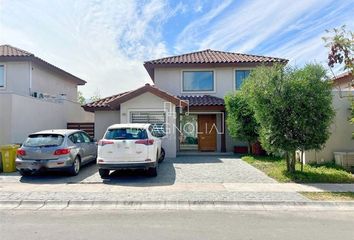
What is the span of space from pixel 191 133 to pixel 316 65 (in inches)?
389

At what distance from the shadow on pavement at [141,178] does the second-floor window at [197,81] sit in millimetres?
7901

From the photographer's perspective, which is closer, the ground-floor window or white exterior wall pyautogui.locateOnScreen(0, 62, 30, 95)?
white exterior wall pyautogui.locateOnScreen(0, 62, 30, 95)

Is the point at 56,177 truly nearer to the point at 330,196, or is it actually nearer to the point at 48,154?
the point at 48,154

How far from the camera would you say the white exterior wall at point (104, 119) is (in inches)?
657

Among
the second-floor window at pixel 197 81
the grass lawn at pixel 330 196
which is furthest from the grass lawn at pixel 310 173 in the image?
the second-floor window at pixel 197 81

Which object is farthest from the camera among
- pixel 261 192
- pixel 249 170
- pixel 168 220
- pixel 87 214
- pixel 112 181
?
pixel 249 170

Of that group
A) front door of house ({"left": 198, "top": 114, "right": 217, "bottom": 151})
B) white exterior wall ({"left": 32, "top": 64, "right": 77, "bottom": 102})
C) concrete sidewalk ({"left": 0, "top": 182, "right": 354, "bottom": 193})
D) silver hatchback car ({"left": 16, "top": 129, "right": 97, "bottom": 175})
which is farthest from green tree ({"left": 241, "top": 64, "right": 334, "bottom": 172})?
white exterior wall ({"left": 32, "top": 64, "right": 77, "bottom": 102})

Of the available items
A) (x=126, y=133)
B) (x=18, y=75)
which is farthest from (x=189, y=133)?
(x=18, y=75)

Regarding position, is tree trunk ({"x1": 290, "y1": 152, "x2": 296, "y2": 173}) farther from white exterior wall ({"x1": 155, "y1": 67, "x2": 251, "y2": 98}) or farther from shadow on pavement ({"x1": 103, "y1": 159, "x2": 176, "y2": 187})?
white exterior wall ({"x1": 155, "y1": 67, "x2": 251, "y2": 98})

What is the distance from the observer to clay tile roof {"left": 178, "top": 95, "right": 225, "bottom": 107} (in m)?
16.6

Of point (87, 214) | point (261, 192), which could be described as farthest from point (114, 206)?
point (261, 192)

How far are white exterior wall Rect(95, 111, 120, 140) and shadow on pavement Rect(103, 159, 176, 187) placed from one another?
582 cm

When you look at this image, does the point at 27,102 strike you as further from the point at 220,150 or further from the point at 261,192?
the point at 261,192

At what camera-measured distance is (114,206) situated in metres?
7.04
